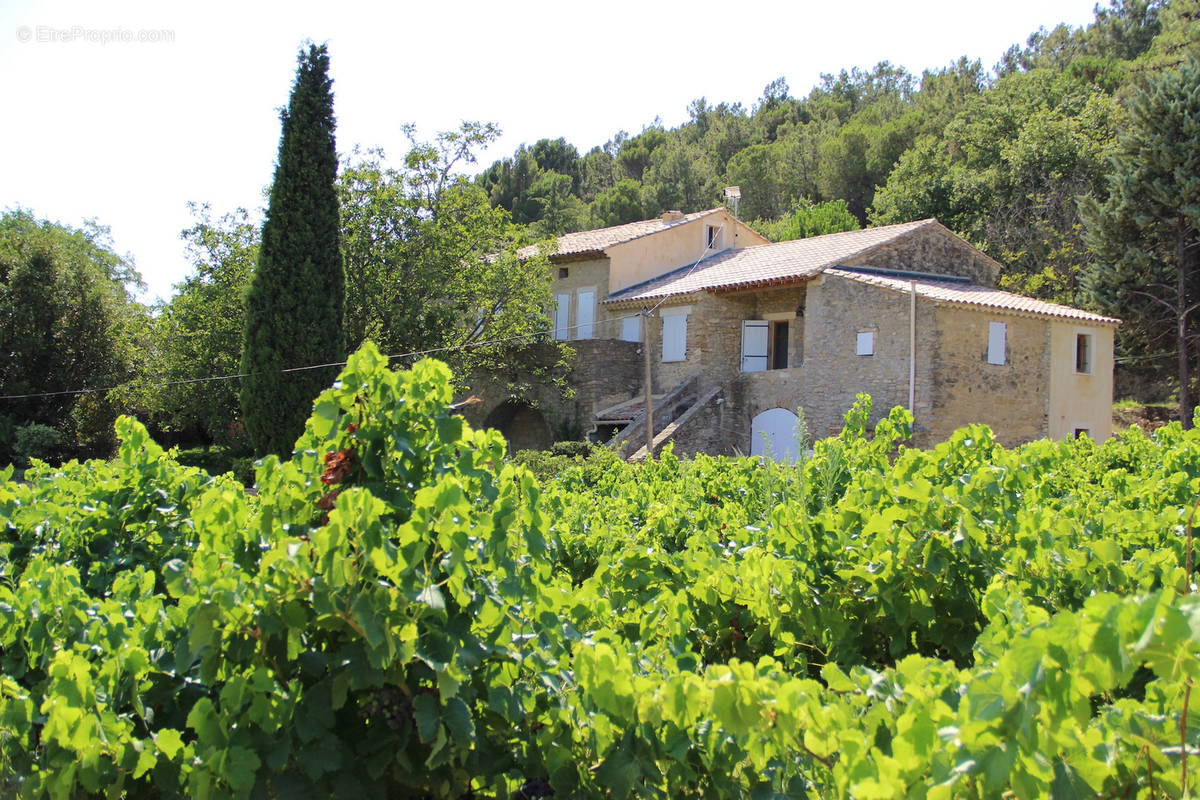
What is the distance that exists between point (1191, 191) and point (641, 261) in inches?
560

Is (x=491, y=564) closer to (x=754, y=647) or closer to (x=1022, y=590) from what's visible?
(x=754, y=647)

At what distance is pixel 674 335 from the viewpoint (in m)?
24.3

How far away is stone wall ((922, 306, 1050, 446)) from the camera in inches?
761

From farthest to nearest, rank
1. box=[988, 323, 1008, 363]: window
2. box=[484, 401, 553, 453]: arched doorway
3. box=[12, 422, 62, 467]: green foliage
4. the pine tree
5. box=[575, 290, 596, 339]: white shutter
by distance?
box=[484, 401, 553, 453]: arched doorway < box=[575, 290, 596, 339]: white shutter < the pine tree < box=[12, 422, 62, 467]: green foliage < box=[988, 323, 1008, 363]: window

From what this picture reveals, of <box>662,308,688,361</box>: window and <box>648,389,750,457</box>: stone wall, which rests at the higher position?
<box>662,308,688,361</box>: window

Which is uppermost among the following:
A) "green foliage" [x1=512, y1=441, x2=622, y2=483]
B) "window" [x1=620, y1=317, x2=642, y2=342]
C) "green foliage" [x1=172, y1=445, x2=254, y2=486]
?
"window" [x1=620, y1=317, x2=642, y2=342]

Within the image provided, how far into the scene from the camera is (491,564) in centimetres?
245

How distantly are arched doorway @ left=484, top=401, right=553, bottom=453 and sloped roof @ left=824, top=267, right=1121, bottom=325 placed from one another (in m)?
10.3

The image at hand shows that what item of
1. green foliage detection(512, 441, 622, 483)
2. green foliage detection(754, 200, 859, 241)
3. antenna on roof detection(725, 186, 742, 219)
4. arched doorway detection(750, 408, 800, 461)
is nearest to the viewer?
green foliage detection(512, 441, 622, 483)

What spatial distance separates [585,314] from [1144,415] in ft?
55.6

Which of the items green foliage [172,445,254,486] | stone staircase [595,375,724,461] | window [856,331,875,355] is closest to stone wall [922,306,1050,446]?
window [856,331,875,355]

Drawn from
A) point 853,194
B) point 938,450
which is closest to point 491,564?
point 938,450

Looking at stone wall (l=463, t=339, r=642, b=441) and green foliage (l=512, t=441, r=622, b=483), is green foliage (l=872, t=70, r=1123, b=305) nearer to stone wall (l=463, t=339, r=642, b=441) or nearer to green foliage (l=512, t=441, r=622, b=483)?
stone wall (l=463, t=339, r=642, b=441)

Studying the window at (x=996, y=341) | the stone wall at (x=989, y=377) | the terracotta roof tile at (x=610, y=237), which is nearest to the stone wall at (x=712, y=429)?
the stone wall at (x=989, y=377)
